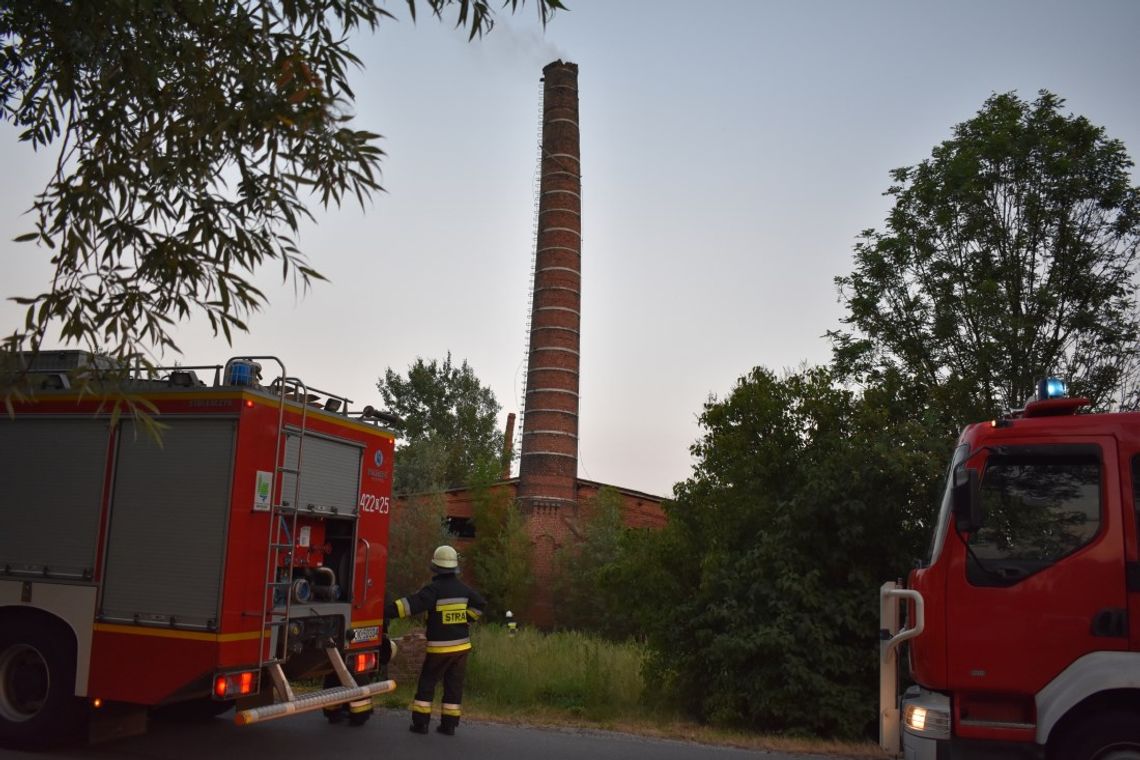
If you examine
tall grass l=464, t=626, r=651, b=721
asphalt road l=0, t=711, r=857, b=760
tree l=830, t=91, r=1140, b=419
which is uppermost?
tree l=830, t=91, r=1140, b=419

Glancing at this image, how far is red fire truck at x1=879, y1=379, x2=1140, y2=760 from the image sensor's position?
5.22 m

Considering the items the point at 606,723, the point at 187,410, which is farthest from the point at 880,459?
the point at 187,410

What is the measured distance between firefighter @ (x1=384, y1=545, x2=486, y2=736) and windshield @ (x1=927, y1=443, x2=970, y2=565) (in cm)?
425

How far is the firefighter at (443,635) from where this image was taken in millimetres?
8352

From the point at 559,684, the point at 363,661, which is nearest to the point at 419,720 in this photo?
the point at 363,661

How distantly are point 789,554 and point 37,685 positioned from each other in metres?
7.95

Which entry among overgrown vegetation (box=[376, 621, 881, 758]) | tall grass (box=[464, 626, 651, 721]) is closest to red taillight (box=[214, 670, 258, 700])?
overgrown vegetation (box=[376, 621, 881, 758])

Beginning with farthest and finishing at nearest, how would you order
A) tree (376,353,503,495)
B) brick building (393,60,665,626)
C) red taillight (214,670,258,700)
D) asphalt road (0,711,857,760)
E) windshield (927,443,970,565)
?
1. tree (376,353,503,495)
2. brick building (393,60,665,626)
3. asphalt road (0,711,857,760)
4. red taillight (214,670,258,700)
5. windshield (927,443,970,565)

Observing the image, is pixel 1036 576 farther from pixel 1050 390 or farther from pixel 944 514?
pixel 1050 390

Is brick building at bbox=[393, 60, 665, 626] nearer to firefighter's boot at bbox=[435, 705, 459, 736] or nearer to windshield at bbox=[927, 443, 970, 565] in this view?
firefighter's boot at bbox=[435, 705, 459, 736]

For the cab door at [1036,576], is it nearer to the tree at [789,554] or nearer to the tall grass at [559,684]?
the tree at [789,554]

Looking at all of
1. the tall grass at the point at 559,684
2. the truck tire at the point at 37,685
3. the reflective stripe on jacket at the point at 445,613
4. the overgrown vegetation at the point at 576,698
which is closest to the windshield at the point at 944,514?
the overgrown vegetation at the point at 576,698

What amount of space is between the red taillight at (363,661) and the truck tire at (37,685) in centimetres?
212

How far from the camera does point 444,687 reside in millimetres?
8469
